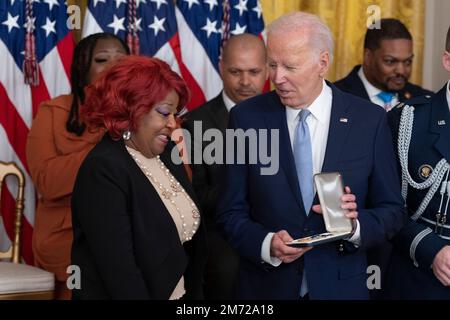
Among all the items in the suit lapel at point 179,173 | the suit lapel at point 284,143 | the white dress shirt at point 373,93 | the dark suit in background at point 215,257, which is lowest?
the dark suit in background at point 215,257

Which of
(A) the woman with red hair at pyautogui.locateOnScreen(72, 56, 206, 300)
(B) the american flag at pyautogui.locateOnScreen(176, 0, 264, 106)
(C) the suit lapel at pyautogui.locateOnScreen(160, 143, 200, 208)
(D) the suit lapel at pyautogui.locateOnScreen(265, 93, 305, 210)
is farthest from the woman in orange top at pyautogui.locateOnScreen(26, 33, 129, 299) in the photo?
(D) the suit lapel at pyautogui.locateOnScreen(265, 93, 305, 210)

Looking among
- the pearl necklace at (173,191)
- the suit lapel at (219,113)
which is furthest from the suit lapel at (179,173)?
the suit lapel at (219,113)

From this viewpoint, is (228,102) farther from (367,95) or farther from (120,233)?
(120,233)

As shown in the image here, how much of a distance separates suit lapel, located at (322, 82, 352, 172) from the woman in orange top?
165cm

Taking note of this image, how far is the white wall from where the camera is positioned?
5.46 metres

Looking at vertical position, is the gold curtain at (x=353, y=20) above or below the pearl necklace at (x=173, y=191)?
above

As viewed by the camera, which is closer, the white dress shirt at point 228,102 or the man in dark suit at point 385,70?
the white dress shirt at point 228,102

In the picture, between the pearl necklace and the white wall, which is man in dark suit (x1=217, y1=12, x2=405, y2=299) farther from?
the white wall

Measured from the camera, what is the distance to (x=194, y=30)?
5.11 meters

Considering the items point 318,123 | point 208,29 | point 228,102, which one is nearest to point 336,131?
point 318,123

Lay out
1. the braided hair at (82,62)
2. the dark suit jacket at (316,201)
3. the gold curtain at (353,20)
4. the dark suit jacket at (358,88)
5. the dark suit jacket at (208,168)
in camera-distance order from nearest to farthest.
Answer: the dark suit jacket at (316,201) → the dark suit jacket at (208,168) → the braided hair at (82,62) → the dark suit jacket at (358,88) → the gold curtain at (353,20)

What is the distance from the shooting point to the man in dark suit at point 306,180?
2.87 m

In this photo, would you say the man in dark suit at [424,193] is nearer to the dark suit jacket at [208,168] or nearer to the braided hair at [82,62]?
the dark suit jacket at [208,168]

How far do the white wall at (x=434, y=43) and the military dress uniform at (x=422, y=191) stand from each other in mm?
2470
